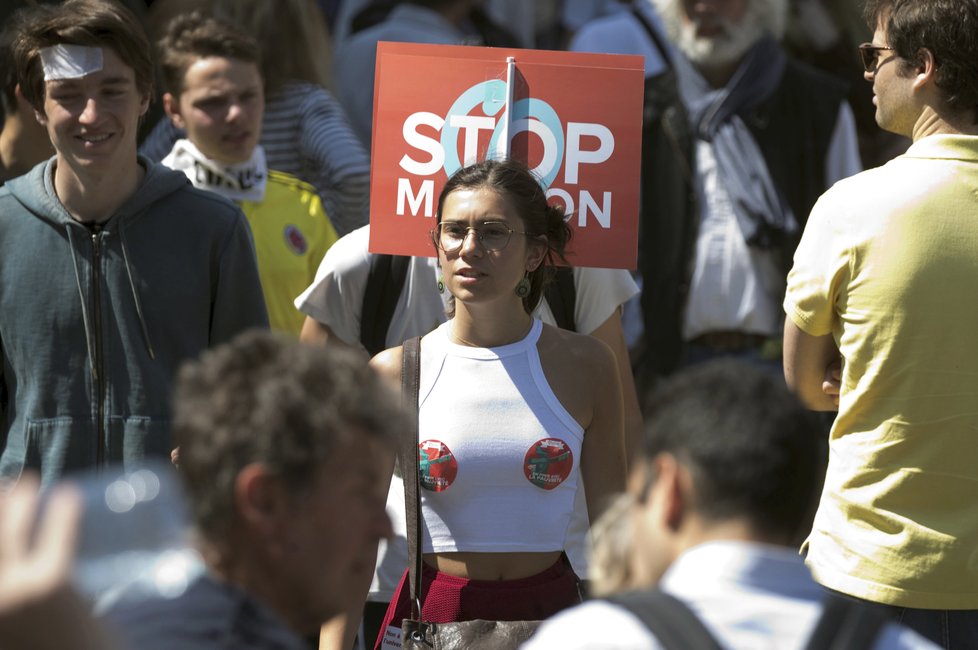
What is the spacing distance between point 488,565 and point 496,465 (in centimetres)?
23

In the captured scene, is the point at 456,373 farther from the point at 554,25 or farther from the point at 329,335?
the point at 554,25

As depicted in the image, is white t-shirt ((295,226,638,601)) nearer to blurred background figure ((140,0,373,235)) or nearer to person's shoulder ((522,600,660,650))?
blurred background figure ((140,0,373,235))

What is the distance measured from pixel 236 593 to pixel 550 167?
2.47m

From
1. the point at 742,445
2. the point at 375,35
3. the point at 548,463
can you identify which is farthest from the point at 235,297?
the point at 375,35

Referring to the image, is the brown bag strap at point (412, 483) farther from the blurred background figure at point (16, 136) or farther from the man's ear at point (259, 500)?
the blurred background figure at point (16, 136)

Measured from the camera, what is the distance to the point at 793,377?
346 cm

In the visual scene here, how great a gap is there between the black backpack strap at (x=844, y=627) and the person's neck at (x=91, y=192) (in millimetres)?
2525

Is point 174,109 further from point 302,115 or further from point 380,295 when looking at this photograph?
point 380,295

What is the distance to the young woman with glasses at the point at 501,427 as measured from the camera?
3.59 meters

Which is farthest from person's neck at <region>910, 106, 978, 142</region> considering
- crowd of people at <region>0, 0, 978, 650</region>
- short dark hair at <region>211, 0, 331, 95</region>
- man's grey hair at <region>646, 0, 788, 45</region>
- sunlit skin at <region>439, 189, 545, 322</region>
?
man's grey hair at <region>646, 0, 788, 45</region>

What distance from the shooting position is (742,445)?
79.6 inches

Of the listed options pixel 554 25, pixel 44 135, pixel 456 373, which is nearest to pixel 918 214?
pixel 456 373

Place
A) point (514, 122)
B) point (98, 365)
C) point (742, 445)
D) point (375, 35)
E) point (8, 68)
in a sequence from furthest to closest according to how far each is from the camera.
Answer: point (375, 35)
point (8, 68)
point (514, 122)
point (98, 365)
point (742, 445)

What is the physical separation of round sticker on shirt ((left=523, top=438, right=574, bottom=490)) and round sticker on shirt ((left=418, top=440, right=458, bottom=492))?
173mm
